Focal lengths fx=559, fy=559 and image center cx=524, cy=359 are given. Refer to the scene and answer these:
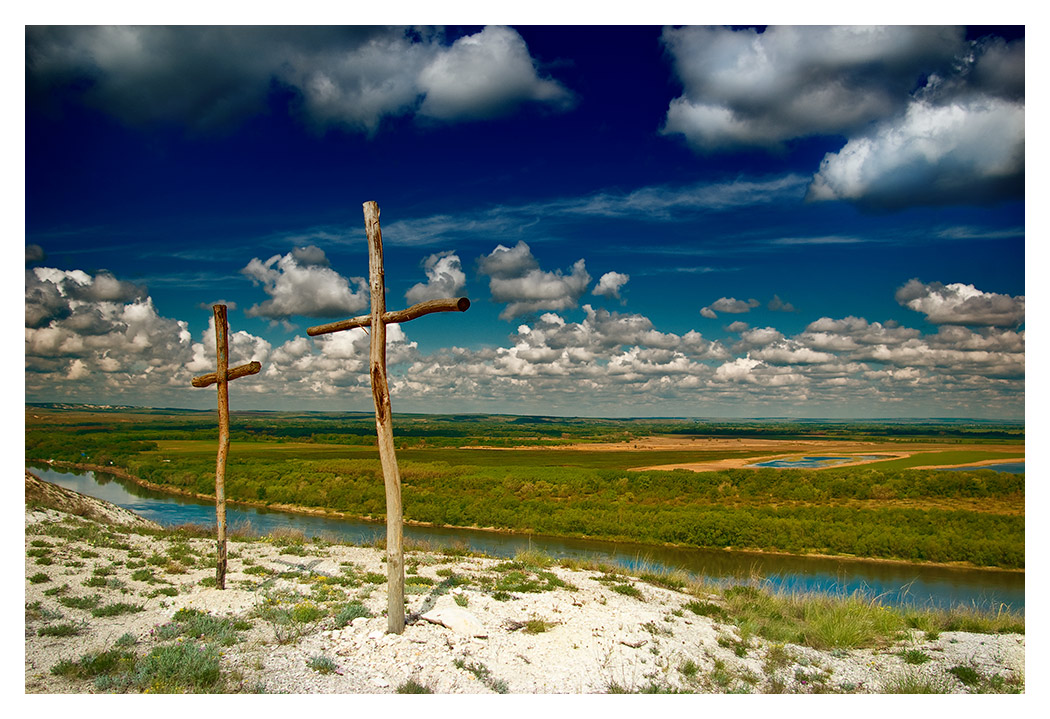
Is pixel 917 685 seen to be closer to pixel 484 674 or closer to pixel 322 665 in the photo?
pixel 484 674

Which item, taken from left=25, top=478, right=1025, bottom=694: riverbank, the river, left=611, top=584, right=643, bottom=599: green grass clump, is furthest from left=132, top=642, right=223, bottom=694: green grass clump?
the river

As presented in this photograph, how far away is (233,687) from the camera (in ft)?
16.6

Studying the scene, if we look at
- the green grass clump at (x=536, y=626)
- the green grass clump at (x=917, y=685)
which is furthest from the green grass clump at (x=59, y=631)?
the green grass clump at (x=917, y=685)

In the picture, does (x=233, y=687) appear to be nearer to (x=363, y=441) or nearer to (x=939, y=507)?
(x=939, y=507)

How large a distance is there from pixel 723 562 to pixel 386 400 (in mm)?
19172

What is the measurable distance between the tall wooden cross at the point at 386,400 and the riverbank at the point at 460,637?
0.48 metres

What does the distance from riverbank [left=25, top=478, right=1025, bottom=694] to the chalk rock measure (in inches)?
0.7

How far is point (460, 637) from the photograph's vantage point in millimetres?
6215

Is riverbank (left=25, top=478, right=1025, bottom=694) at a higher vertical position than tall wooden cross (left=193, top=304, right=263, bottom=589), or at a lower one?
lower

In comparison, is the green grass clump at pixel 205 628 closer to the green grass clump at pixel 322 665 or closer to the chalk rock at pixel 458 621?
the green grass clump at pixel 322 665

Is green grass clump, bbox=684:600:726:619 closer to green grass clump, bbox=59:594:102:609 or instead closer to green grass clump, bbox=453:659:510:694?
green grass clump, bbox=453:659:510:694

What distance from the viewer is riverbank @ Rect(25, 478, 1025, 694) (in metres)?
5.34

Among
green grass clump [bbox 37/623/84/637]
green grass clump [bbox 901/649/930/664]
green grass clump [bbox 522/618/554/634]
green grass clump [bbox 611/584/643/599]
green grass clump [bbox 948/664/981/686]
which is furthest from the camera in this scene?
green grass clump [bbox 611/584/643/599]

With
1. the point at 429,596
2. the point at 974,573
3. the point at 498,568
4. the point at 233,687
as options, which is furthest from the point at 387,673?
the point at 974,573
